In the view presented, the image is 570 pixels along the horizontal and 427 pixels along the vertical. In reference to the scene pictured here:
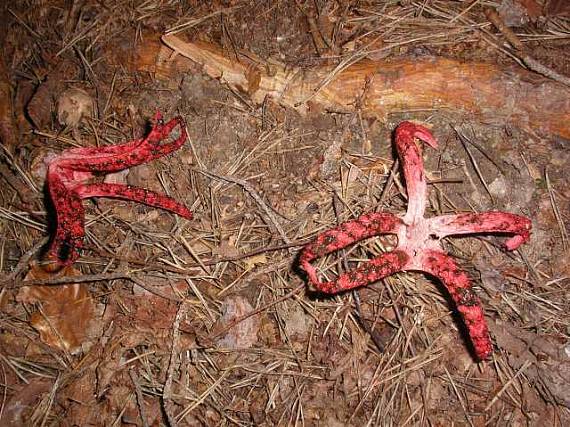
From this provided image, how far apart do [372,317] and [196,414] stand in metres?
1.11

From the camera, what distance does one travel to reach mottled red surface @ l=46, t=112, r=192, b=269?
2361 millimetres

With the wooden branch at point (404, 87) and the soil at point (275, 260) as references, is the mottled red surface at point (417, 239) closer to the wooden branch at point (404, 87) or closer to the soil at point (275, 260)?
the soil at point (275, 260)

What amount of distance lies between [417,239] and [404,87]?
900 millimetres

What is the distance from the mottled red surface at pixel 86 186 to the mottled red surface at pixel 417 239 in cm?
95

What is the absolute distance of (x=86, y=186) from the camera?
96.0 inches

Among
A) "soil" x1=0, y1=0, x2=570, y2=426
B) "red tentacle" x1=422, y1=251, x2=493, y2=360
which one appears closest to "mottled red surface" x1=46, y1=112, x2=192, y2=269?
"soil" x1=0, y1=0, x2=570, y2=426

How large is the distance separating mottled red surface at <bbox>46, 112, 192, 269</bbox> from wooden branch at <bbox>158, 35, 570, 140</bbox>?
55 cm

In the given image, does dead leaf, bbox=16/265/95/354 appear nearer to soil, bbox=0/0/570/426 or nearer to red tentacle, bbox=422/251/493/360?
soil, bbox=0/0/570/426

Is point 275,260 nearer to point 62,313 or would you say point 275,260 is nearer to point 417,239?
point 417,239

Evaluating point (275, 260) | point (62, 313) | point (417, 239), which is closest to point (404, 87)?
point (417, 239)

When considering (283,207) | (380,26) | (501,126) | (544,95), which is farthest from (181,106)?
(544,95)

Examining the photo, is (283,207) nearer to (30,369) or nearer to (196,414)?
(196,414)

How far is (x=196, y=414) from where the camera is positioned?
241 centimetres

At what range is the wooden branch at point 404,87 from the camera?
239 centimetres
